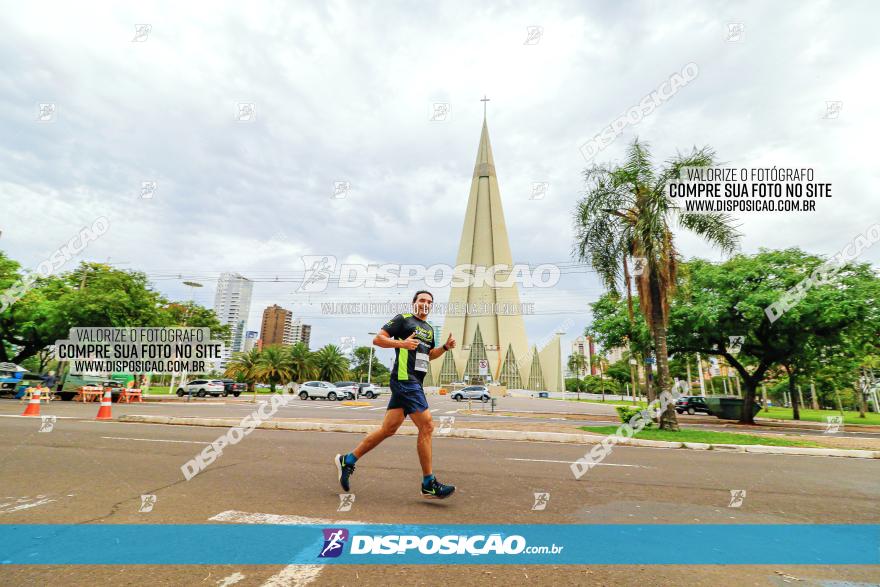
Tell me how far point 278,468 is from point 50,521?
2.42 meters

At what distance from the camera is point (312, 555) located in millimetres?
2670

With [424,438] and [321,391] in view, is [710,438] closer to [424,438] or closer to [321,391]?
[424,438]

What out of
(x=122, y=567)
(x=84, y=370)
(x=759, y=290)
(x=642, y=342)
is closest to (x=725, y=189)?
(x=759, y=290)

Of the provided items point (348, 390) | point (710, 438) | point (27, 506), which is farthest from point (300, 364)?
point (27, 506)

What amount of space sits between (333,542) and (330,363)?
154 ft

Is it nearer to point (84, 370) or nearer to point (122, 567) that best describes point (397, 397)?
point (122, 567)

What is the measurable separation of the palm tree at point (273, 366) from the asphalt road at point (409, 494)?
34.7 meters

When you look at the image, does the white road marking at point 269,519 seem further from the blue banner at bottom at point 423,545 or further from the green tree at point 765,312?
the green tree at point 765,312

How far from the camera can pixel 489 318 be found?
90000 millimetres

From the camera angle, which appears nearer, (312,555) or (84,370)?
(312,555)

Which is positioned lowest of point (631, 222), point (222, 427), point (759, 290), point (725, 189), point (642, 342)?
point (222, 427)

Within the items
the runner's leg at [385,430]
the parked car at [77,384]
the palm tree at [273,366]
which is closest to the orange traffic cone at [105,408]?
the runner's leg at [385,430]

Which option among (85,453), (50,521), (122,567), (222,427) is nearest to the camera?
(122,567)

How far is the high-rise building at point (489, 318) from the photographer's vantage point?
87.6m
